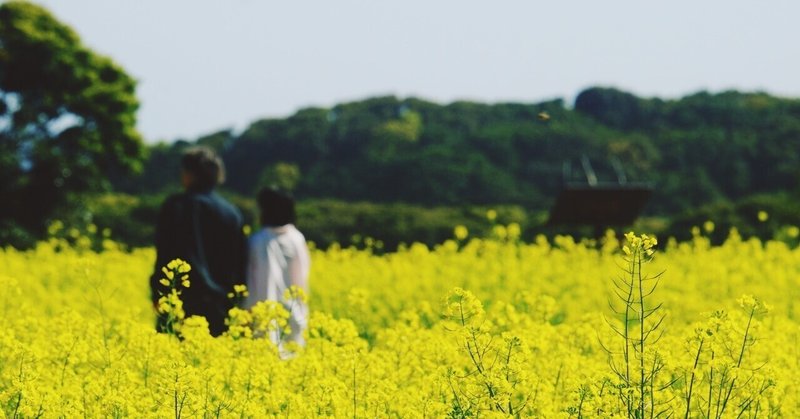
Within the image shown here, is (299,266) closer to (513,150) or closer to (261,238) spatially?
(261,238)

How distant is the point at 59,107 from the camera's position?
28438 mm

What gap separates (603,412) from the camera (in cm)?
369

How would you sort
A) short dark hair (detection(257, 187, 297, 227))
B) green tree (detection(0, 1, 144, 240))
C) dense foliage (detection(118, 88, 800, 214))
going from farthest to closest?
dense foliage (detection(118, 88, 800, 214)) → green tree (detection(0, 1, 144, 240)) → short dark hair (detection(257, 187, 297, 227))

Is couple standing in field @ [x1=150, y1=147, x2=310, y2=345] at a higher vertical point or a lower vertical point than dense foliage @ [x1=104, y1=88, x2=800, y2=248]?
higher

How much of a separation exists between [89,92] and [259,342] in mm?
24453

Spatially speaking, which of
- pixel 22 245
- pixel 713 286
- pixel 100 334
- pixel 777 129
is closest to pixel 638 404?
pixel 100 334

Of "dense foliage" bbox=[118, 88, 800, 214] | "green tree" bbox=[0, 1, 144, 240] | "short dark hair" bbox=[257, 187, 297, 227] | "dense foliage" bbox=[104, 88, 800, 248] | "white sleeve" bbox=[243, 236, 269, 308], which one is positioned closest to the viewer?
"white sleeve" bbox=[243, 236, 269, 308]

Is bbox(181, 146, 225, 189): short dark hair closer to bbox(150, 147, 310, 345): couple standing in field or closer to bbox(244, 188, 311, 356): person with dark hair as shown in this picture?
bbox(150, 147, 310, 345): couple standing in field

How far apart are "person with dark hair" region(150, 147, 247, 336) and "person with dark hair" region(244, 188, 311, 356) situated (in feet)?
1.43

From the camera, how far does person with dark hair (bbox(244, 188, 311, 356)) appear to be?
6.86 m

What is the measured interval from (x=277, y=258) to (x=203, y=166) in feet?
3.22

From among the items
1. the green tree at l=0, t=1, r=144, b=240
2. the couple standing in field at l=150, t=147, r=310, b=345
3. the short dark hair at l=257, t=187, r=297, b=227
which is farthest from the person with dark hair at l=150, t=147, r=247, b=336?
the green tree at l=0, t=1, r=144, b=240

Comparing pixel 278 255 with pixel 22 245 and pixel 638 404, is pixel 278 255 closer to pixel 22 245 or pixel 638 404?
pixel 638 404

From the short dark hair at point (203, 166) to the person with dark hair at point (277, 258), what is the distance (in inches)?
26.5
